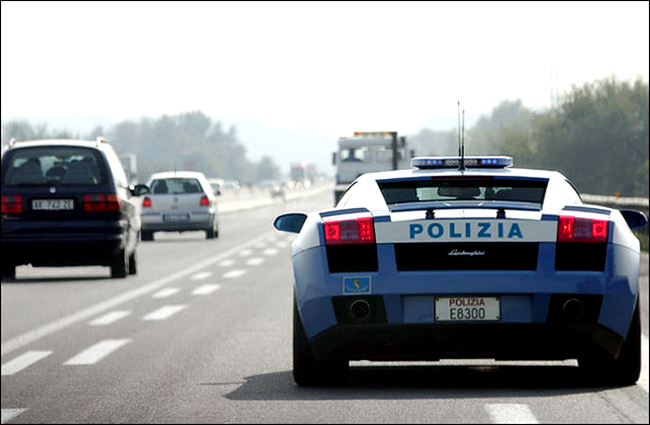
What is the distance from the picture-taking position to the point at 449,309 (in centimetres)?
1442

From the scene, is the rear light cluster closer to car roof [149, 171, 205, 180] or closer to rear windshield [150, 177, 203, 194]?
rear windshield [150, 177, 203, 194]

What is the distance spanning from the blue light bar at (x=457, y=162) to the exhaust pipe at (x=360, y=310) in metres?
1.45

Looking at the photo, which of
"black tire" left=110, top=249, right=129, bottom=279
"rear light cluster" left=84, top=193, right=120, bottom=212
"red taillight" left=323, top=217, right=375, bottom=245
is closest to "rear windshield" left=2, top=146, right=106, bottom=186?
A: "rear light cluster" left=84, top=193, right=120, bottom=212

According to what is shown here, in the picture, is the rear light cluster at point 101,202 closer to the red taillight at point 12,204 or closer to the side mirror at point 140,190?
the red taillight at point 12,204

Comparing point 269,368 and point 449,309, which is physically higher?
point 449,309

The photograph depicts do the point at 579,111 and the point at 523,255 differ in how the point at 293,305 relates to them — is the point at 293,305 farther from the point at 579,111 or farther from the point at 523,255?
the point at 579,111

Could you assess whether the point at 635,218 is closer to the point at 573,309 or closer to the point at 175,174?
the point at 573,309

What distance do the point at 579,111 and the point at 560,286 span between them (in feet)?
24.1

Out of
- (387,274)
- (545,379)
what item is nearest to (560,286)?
(387,274)

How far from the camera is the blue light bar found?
1530cm

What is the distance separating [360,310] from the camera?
1488 centimetres

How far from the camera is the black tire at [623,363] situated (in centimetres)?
1463

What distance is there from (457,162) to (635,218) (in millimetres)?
1606

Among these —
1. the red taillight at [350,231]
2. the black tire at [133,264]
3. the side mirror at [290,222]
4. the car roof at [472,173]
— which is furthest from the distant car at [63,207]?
the car roof at [472,173]
